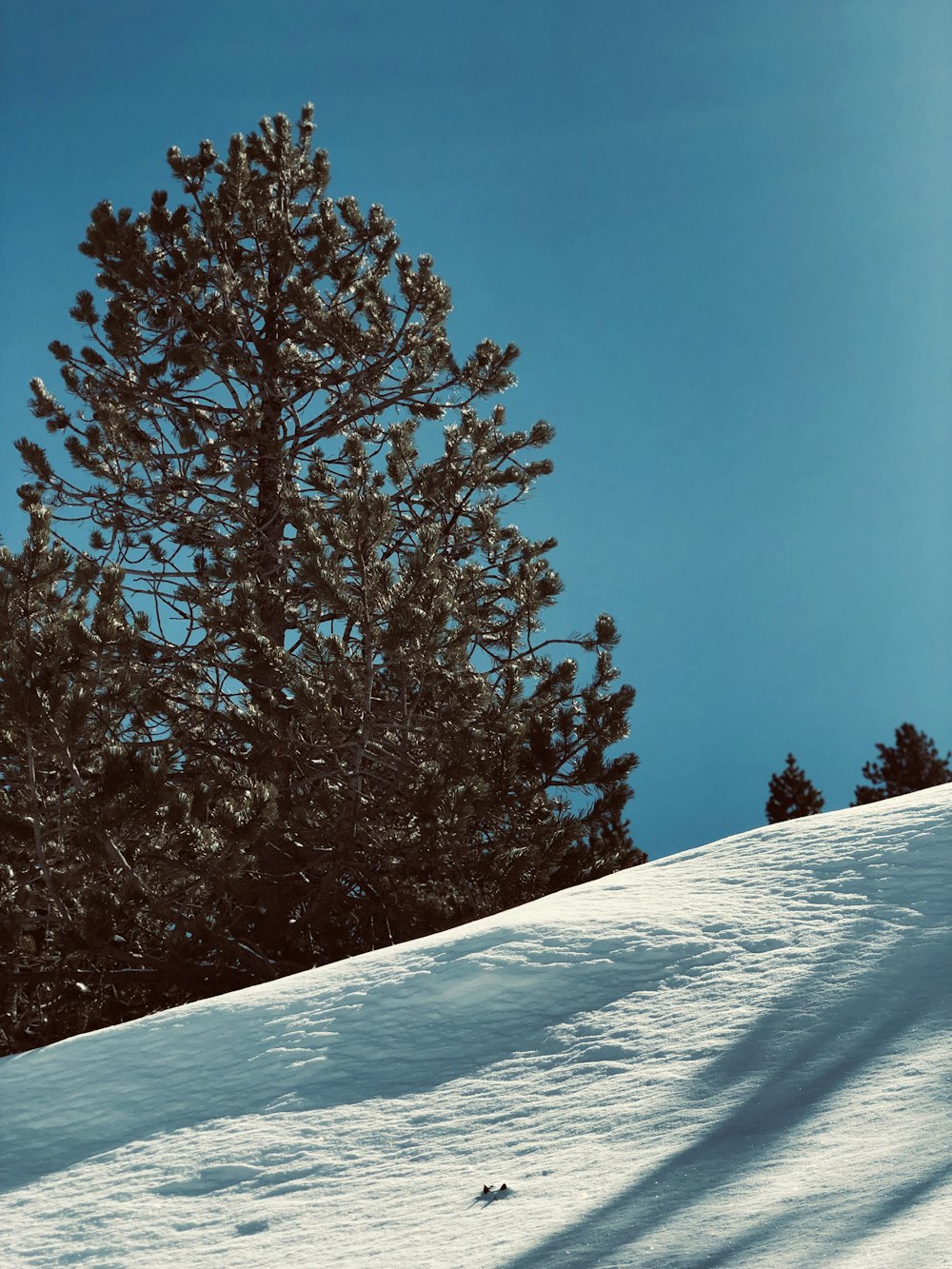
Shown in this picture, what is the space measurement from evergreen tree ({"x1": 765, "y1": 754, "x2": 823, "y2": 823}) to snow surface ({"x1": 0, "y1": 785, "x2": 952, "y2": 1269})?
78.6ft

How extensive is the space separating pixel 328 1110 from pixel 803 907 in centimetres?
199

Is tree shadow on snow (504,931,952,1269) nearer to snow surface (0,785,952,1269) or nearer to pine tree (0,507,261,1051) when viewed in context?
snow surface (0,785,952,1269)

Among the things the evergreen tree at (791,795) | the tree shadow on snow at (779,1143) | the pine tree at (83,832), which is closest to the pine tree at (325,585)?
the pine tree at (83,832)

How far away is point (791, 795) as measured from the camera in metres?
28.4

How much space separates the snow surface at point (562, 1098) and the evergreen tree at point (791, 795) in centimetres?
2397

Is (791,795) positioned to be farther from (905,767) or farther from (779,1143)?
(779,1143)

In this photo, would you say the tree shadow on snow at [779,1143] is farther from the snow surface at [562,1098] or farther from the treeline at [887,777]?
the treeline at [887,777]

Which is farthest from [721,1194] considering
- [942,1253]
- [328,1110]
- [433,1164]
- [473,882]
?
[473,882]

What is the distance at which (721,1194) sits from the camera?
252cm

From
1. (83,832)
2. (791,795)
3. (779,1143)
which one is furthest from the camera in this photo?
(791,795)

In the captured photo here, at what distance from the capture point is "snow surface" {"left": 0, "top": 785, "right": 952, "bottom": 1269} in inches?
99.0

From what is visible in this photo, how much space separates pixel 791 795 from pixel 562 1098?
26.5m

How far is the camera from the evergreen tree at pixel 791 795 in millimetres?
27875

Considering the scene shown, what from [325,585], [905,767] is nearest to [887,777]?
[905,767]
